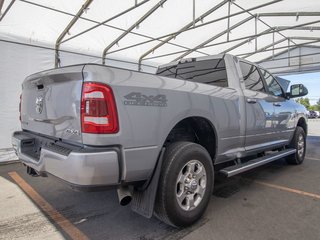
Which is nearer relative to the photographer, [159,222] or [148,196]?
[148,196]

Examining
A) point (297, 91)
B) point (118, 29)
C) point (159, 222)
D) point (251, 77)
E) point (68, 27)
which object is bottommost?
point (159, 222)

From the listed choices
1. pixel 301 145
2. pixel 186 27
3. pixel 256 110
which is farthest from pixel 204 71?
pixel 186 27

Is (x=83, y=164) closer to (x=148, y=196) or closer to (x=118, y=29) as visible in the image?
(x=148, y=196)

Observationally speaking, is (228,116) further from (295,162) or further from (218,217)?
(295,162)

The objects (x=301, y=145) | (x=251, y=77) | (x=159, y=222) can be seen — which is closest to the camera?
(x=159, y=222)

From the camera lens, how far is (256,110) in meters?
3.76

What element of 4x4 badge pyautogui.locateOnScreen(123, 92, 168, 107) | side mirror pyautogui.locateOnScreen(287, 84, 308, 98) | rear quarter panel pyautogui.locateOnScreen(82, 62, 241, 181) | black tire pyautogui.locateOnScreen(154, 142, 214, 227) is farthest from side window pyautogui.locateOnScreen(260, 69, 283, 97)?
4x4 badge pyautogui.locateOnScreen(123, 92, 168, 107)

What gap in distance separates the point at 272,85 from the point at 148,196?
333cm

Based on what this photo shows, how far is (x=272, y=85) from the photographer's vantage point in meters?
4.61

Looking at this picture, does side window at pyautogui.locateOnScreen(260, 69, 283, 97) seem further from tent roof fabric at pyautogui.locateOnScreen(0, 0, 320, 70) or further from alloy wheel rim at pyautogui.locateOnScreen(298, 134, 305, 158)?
tent roof fabric at pyautogui.locateOnScreen(0, 0, 320, 70)

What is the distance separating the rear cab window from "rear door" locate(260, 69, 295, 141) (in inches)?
44.7

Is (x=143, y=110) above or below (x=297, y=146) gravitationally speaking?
above

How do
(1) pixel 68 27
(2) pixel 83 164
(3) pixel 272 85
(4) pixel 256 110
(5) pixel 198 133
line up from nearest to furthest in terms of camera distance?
(2) pixel 83 164
(5) pixel 198 133
(4) pixel 256 110
(3) pixel 272 85
(1) pixel 68 27

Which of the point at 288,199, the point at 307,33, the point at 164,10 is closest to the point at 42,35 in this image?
the point at 164,10
